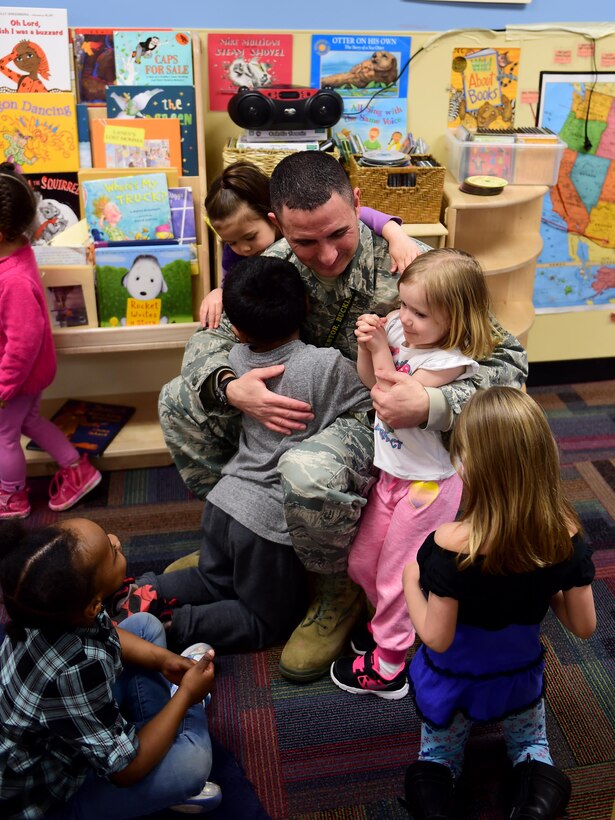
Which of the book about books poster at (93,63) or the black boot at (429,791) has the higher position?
the book about books poster at (93,63)

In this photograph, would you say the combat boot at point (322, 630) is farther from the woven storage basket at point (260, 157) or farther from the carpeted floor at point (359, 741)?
the woven storage basket at point (260, 157)

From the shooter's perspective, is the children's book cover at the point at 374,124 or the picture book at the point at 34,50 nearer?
the picture book at the point at 34,50

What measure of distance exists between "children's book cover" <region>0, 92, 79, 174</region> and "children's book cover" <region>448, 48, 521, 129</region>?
4.11ft

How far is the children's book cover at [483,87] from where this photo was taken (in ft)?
8.57

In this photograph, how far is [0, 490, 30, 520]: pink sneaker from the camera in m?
2.44

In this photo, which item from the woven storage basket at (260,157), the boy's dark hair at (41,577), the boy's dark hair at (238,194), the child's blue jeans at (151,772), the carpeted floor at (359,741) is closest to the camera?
the boy's dark hair at (41,577)

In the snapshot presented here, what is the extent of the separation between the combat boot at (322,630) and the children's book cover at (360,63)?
160cm

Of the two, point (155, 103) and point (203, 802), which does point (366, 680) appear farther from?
point (155, 103)

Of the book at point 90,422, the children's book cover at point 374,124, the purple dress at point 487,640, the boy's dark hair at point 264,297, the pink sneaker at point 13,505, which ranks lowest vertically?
the pink sneaker at point 13,505

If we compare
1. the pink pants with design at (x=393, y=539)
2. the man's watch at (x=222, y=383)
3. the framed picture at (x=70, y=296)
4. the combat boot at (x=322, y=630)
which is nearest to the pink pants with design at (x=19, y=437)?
the framed picture at (x=70, y=296)

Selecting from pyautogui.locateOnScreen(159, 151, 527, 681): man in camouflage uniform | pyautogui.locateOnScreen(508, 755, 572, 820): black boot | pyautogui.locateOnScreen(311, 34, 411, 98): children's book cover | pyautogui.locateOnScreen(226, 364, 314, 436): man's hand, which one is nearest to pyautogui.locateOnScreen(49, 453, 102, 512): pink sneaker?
pyautogui.locateOnScreen(159, 151, 527, 681): man in camouflage uniform

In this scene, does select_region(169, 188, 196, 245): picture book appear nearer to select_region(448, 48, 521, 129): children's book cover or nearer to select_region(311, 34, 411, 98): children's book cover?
select_region(311, 34, 411, 98): children's book cover

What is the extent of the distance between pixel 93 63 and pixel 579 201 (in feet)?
5.70

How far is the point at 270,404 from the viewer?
5.88 feet
